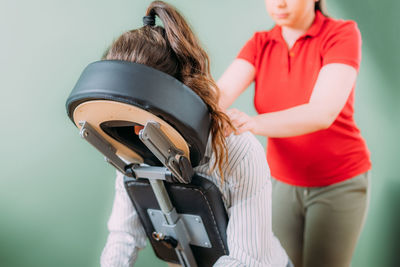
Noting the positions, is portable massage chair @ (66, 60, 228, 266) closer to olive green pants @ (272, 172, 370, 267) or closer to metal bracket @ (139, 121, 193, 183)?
metal bracket @ (139, 121, 193, 183)

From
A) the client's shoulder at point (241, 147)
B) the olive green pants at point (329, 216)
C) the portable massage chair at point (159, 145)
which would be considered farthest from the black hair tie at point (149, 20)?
the olive green pants at point (329, 216)

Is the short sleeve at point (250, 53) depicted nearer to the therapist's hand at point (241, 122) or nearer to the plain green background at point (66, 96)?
the plain green background at point (66, 96)

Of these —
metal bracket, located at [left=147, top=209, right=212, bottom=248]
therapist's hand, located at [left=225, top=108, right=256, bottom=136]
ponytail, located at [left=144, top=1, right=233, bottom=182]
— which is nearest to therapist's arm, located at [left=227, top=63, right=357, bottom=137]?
therapist's hand, located at [left=225, top=108, right=256, bottom=136]

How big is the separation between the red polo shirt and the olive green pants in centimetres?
3

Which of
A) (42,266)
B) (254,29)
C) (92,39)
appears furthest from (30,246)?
(254,29)

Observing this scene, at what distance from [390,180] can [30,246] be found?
67.1 inches

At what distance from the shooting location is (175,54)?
2.36 feet

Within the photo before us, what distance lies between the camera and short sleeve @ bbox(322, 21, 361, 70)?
97 cm

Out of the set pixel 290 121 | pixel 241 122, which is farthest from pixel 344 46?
pixel 241 122

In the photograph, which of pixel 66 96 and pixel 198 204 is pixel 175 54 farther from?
pixel 66 96

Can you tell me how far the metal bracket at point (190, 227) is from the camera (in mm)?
833

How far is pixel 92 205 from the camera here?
148cm

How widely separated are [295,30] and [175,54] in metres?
0.57

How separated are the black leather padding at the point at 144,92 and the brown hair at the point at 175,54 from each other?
8 centimetres
